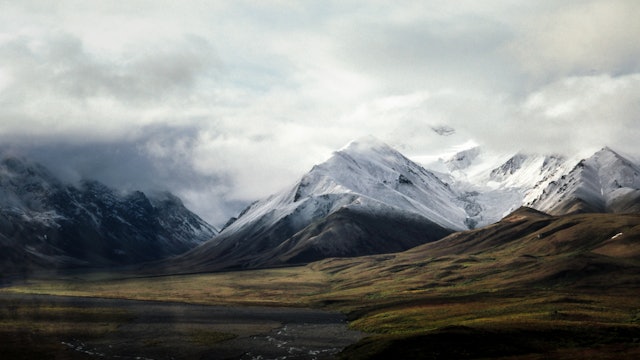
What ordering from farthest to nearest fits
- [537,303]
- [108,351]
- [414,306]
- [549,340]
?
[414,306]
[537,303]
[108,351]
[549,340]

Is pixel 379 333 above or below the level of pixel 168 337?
below

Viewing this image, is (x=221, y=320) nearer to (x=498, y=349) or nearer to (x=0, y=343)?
(x=0, y=343)

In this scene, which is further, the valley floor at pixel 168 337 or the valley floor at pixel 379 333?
the valley floor at pixel 168 337

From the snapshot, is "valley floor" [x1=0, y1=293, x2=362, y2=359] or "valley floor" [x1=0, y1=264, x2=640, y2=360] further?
"valley floor" [x1=0, y1=293, x2=362, y2=359]

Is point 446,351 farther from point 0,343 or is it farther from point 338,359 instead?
point 0,343

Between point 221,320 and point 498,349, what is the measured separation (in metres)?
93.7

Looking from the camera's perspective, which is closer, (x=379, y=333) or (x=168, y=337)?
(x=168, y=337)

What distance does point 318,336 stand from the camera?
15425cm

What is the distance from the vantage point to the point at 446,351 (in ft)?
376

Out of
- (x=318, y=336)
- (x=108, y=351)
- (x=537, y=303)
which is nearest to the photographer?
(x=108, y=351)

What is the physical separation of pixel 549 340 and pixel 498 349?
12.4 meters

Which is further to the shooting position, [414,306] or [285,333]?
[414,306]

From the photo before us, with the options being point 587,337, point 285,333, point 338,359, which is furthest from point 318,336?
point 587,337

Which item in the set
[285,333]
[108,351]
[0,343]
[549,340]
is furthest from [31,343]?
[549,340]
